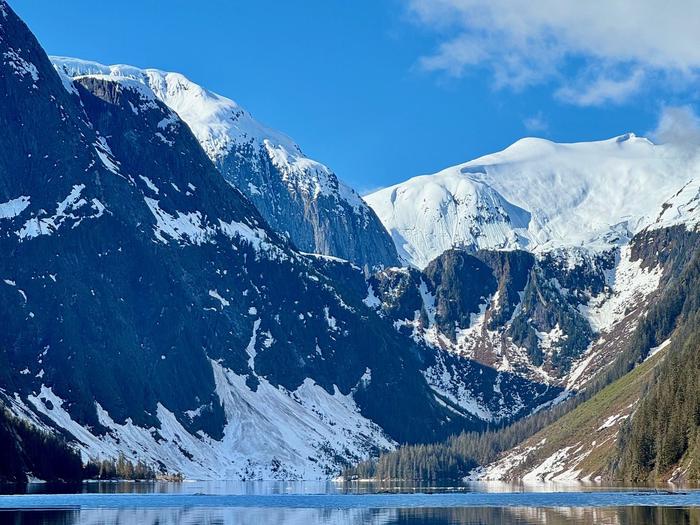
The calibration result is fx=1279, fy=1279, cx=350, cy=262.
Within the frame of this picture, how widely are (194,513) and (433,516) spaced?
126 feet

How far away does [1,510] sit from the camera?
626 ft

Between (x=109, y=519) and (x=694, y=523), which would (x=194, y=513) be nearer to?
(x=109, y=519)

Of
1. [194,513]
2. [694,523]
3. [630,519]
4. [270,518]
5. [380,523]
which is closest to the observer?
[694,523]

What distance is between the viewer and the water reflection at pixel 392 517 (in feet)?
534

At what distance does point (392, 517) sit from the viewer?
18738cm

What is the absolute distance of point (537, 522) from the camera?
539 feet

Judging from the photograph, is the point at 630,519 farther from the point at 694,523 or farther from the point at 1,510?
the point at 1,510

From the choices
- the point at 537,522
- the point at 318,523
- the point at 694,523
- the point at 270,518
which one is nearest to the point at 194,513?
the point at 270,518

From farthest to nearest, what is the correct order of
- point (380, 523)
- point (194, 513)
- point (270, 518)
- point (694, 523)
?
point (194, 513), point (270, 518), point (380, 523), point (694, 523)

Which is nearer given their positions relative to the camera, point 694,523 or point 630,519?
point 694,523

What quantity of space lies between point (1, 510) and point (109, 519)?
24.6 metres

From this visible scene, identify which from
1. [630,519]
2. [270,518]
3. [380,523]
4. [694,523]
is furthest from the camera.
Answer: [270,518]

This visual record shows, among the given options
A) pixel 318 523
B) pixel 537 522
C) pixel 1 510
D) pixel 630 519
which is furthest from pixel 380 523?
pixel 1 510

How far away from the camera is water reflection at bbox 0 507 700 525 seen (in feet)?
534
